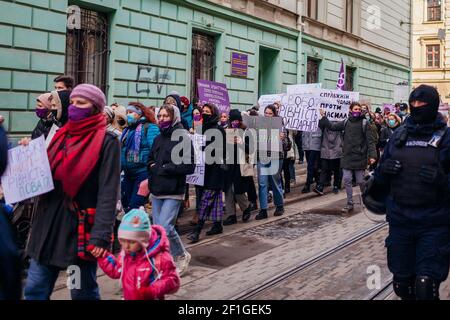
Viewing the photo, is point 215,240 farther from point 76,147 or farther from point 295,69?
point 295,69

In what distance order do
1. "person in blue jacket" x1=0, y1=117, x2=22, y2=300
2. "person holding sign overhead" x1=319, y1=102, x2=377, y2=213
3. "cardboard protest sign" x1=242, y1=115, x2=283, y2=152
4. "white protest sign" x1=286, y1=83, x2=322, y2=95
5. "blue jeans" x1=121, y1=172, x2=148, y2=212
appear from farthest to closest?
"white protest sign" x1=286, y1=83, x2=322, y2=95 → "person holding sign overhead" x1=319, y1=102, x2=377, y2=213 → "cardboard protest sign" x1=242, y1=115, x2=283, y2=152 → "blue jeans" x1=121, y1=172, x2=148, y2=212 → "person in blue jacket" x1=0, y1=117, x2=22, y2=300

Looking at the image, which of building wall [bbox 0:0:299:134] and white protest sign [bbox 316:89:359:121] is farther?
white protest sign [bbox 316:89:359:121]

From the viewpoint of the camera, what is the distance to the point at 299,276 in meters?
6.00

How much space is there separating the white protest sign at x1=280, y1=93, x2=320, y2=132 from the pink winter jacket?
26.3ft

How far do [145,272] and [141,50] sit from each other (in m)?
10.1

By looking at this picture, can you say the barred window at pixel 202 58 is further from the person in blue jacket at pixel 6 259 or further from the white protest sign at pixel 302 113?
the person in blue jacket at pixel 6 259

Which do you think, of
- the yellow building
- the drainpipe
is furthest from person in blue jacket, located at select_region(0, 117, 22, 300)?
the yellow building

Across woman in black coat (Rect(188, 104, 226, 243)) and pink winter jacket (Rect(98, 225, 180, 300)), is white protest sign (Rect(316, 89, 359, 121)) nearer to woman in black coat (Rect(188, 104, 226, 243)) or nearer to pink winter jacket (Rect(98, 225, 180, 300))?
woman in black coat (Rect(188, 104, 226, 243))

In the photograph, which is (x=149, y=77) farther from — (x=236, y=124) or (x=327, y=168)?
(x=236, y=124)

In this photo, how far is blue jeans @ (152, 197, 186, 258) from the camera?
598 cm

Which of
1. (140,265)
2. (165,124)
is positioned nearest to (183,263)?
(165,124)

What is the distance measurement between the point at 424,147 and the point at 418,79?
4641 cm

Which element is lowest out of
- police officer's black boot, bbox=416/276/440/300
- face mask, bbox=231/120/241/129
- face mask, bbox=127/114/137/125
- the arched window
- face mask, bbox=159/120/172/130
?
police officer's black boot, bbox=416/276/440/300

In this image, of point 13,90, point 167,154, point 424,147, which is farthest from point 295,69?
point 424,147
